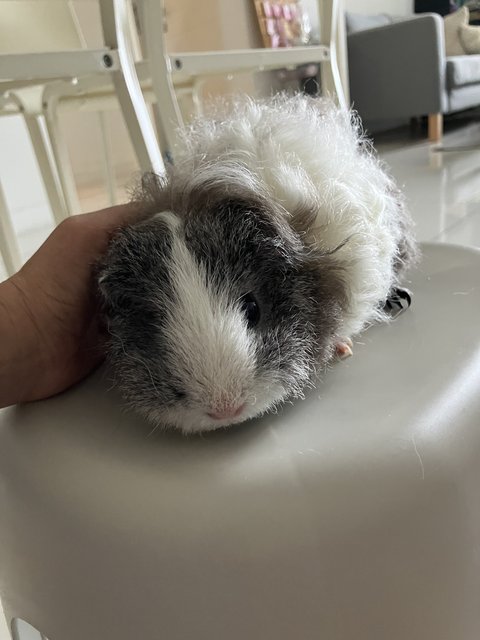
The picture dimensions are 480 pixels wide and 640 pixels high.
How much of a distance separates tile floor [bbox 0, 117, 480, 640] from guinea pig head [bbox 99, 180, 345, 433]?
50 centimetres

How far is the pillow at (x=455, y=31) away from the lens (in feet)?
15.0

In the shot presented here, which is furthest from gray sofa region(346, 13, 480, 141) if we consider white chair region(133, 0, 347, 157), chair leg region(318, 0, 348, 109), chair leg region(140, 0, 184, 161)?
chair leg region(140, 0, 184, 161)

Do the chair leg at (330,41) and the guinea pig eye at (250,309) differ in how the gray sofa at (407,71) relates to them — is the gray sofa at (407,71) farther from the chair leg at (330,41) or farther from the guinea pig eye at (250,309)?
the guinea pig eye at (250,309)

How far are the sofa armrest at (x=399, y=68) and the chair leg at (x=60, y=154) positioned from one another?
9.07ft

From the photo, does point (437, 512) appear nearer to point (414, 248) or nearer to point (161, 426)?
point (161, 426)

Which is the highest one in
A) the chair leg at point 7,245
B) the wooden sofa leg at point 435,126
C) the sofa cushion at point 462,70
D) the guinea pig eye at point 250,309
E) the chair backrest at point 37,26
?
the chair backrest at point 37,26

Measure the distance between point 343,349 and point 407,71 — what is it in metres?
3.95

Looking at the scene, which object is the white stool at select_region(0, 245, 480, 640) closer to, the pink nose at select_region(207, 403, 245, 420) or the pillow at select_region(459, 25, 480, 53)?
the pink nose at select_region(207, 403, 245, 420)

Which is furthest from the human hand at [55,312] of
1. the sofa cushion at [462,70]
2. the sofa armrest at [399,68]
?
the sofa cushion at [462,70]

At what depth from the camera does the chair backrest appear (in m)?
1.84

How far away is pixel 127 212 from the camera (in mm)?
657

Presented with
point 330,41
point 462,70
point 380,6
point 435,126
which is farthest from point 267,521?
point 380,6

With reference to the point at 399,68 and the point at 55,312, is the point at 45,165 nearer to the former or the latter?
the point at 55,312

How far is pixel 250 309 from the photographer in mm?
520
